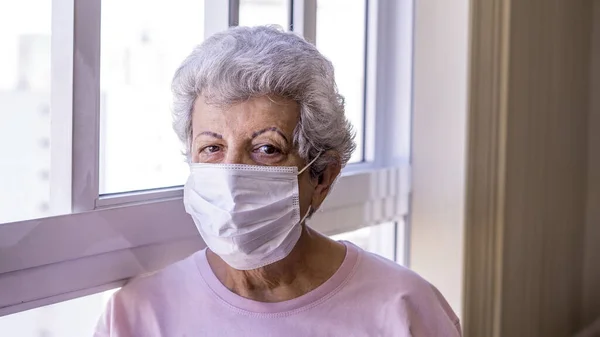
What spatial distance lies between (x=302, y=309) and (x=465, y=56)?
96 cm

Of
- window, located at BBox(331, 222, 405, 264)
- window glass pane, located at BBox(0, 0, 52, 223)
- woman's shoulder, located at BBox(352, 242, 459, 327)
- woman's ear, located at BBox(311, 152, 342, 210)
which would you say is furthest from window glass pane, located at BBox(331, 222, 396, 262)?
window glass pane, located at BBox(0, 0, 52, 223)

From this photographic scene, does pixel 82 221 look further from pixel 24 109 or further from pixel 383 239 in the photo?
pixel 383 239

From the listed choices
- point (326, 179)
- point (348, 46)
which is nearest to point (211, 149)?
point (326, 179)

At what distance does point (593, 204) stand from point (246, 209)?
2.30 metres

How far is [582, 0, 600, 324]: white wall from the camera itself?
9.62ft

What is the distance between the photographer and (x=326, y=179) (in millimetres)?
1282

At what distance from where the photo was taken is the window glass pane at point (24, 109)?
Answer: 44.9 inches

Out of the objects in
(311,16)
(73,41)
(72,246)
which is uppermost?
(311,16)

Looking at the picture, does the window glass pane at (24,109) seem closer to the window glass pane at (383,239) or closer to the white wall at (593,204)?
the window glass pane at (383,239)

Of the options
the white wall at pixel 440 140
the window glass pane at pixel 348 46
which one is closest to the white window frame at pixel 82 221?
the window glass pane at pixel 348 46

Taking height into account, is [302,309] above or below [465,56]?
below

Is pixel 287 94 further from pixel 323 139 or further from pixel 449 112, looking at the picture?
pixel 449 112

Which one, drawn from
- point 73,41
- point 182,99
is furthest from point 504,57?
point 73,41

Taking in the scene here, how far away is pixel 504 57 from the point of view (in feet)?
6.48
